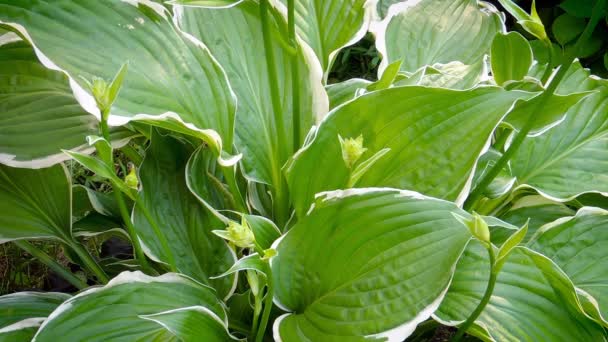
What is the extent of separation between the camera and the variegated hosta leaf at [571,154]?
0.87m

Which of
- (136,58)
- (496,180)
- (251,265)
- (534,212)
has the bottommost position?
(534,212)

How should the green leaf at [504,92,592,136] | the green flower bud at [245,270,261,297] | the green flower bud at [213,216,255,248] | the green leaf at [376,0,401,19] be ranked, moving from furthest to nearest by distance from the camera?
the green leaf at [376,0,401,19] < the green leaf at [504,92,592,136] < the green flower bud at [245,270,261,297] < the green flower bud at [213,216,255,248]

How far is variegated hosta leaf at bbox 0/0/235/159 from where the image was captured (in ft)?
2.17

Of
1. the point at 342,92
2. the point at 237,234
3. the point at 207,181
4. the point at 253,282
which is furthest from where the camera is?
the point at 342,92

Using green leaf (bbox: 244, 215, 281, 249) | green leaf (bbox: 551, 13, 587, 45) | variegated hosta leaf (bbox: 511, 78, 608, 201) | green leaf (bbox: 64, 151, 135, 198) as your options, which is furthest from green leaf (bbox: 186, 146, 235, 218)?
green leaf (bbox: 551, 13, 587, 45)

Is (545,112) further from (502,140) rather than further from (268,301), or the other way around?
(268,301)

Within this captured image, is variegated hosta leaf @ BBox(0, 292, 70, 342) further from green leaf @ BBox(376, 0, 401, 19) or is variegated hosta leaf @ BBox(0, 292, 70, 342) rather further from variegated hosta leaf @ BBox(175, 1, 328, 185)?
green leaf @ BBox(376, 0, 401, 19)

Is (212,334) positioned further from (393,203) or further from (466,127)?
(466,127)

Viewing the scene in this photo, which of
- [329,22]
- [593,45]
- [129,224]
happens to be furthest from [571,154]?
[593,45]

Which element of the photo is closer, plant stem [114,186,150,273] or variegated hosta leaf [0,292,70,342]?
plant stem [114,186,150,273]

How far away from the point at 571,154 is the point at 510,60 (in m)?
0.21

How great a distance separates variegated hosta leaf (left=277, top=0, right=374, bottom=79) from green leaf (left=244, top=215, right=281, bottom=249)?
0.32m

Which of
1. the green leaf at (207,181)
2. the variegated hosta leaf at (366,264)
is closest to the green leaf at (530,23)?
the variegated hosta leaf at (366,264)

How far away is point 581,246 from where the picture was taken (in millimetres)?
754
